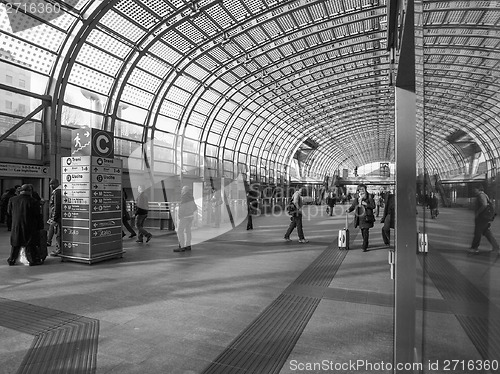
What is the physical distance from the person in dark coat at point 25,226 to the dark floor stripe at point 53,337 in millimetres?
2494

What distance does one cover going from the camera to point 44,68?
14672 mm

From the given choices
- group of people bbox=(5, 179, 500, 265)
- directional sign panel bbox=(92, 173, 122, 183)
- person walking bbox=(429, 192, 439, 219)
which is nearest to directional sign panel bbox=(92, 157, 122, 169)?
directional sign panel bbox=(92, 173, 122, 183)

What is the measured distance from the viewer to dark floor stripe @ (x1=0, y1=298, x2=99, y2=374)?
2.84 meters

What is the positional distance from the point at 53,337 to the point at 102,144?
17.0ft

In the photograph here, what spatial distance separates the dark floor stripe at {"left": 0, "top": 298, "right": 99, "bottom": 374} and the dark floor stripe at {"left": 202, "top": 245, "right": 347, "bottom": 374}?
1.17 meters

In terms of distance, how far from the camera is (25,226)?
6.66 metres

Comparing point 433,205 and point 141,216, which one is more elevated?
point 433,205

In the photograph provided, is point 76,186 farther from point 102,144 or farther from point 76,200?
point 102,144

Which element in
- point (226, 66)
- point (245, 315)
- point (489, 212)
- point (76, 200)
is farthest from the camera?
point (226, 66)

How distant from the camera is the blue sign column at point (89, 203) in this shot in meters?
7.04

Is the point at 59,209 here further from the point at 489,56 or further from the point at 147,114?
the point at 147,114

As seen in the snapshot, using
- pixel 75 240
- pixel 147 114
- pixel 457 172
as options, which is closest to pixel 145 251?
pixel 75 240

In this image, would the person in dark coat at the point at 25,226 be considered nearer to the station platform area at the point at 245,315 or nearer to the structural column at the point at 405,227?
the station platform area at the point at 245,315

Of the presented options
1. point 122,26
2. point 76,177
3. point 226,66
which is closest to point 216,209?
point 76,177
